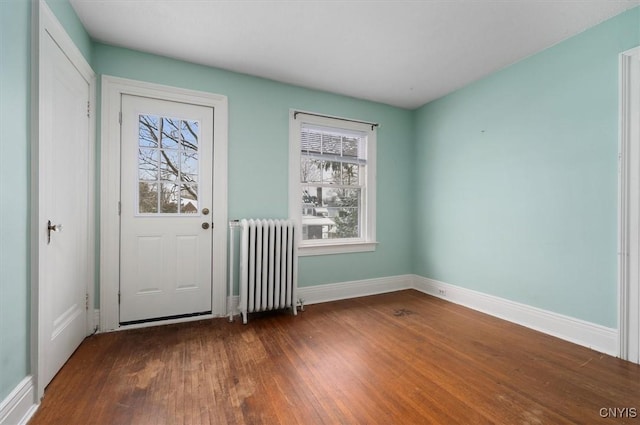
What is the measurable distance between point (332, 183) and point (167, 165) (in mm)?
1908

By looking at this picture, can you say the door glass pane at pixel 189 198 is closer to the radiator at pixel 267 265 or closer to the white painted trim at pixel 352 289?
the radiator at pixel 267 265

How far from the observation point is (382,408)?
1565 mm

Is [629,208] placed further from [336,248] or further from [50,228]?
[50,228]

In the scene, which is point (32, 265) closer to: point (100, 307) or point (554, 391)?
point (100, 307)

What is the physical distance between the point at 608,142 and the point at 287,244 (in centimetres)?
293

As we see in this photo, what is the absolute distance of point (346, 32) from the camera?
92.4 inches

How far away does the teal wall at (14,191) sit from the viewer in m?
1.32

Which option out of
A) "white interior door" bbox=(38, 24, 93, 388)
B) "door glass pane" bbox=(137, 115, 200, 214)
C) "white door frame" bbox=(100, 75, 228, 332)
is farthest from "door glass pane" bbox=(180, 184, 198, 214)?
"white interior door" bbox=(38, 24, 93, 388)

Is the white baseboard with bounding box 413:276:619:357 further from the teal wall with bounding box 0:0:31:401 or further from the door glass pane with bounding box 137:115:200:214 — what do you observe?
the teal wall with bounding box 0:0:31:401

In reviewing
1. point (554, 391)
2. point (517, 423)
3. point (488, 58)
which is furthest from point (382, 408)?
point (488, 58)

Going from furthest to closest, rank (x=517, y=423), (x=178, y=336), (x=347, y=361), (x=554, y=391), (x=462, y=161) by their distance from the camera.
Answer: (x=462, y=161)
(x=178, y=336)
(x=347, y=361)
(x=554, y=391)
(x=517, y=423)

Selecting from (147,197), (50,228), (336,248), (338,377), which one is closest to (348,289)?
(336,248)

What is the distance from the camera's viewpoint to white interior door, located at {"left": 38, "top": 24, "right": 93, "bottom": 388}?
1671 mm

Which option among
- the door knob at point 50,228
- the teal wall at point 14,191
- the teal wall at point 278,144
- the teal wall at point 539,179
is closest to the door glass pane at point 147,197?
the teal wall at point 278,144
